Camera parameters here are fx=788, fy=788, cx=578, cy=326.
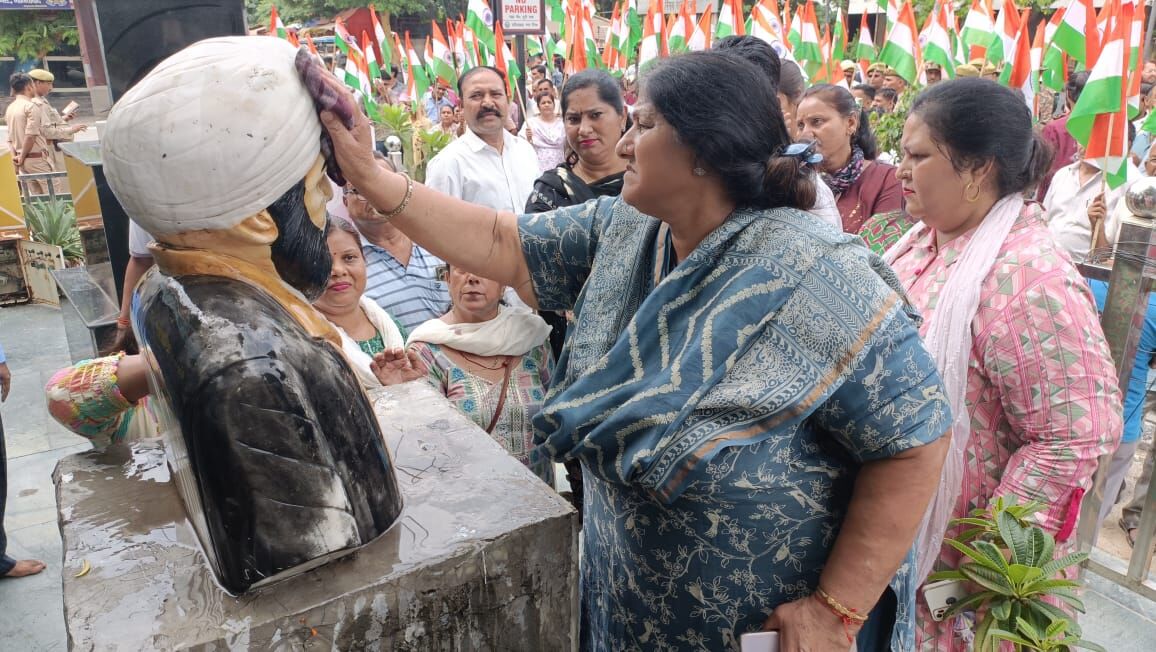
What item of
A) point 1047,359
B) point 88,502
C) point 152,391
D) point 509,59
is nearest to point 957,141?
point 1047,359

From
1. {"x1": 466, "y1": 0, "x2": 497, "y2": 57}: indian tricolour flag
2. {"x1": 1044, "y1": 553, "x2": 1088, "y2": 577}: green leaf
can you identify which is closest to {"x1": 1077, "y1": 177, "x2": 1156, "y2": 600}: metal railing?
{"x1": 1044, "y1": 553, "x2": 1088, "y2": 577}: green leaf

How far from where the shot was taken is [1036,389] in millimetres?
1735

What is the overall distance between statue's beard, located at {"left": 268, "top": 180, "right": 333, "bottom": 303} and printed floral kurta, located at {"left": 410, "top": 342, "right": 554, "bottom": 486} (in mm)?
1049

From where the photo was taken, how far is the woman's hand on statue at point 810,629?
136 cm

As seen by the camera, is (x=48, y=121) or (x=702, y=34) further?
(x=48, y=121)

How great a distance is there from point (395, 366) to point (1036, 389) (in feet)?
5.30

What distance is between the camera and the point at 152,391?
1604mm

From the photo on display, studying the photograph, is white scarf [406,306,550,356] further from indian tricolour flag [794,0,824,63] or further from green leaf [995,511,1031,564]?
indian tricolour flag [794,0,824,63]

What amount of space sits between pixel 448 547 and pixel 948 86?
1.57 meters

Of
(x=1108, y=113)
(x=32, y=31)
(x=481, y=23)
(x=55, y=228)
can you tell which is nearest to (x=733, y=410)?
(x=1108, y=113)

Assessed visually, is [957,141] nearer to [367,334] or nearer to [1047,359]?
[1047,359]

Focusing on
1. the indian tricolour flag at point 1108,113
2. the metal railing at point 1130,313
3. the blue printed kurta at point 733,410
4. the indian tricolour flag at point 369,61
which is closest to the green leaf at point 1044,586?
the blue printed kurta at point 733,410

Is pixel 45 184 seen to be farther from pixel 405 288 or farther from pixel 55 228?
pixel 405 288

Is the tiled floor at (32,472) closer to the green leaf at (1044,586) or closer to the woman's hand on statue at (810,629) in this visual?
the woman's hand on statue at (810,629)
